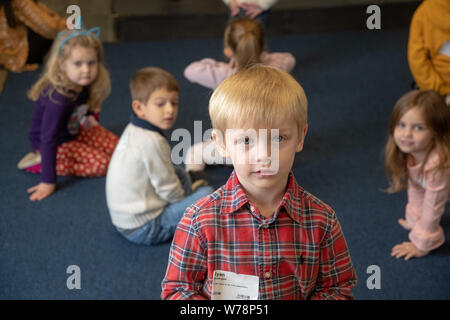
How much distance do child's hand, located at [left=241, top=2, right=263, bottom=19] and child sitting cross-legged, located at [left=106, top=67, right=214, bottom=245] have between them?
145 centimetres

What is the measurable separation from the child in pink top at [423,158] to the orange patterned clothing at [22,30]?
2.51 m

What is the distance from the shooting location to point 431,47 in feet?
9.14

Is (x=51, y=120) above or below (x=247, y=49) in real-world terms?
below

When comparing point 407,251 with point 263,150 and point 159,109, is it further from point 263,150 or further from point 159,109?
point 263,150

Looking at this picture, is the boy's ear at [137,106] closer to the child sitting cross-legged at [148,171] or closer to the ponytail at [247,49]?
the child sitting cross-legged at [148,171]

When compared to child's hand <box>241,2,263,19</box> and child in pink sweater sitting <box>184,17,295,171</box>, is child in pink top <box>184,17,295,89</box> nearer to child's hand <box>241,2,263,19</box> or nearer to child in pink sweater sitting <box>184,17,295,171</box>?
child in pink sweater sitting <box>184,17,295,171</box>

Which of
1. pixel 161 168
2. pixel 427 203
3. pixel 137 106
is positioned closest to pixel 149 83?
pixel 137 106

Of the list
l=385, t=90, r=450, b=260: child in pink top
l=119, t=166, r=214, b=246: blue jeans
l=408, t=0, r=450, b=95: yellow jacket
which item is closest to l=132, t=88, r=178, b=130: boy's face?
l=119, t=166, r=214, b=246: blue jeans

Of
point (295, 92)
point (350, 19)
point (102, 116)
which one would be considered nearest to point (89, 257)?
point (102, 116)

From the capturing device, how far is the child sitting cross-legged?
7.04 feet

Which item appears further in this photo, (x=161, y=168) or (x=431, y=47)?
(x=431, y=47)

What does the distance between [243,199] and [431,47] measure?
6.75 ft

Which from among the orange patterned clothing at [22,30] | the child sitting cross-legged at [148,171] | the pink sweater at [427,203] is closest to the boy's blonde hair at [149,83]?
the child sitting cross-legged at [148,171]
